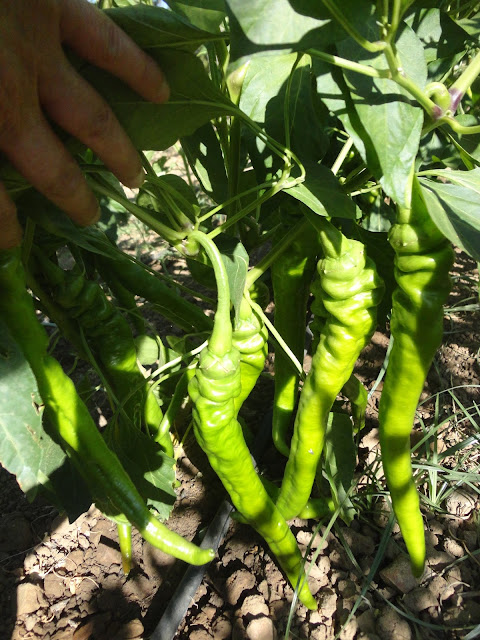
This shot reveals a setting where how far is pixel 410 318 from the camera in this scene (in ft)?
2.57

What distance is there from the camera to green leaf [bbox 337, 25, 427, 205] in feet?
2.01

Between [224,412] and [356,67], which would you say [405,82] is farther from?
[224,412]

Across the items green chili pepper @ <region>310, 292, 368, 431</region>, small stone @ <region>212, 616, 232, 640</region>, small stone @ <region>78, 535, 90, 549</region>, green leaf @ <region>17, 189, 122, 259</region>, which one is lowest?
small stone @ <region>212, 616, 232, 640</region>

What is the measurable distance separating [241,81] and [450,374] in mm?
1176

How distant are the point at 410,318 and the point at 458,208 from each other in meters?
0.18

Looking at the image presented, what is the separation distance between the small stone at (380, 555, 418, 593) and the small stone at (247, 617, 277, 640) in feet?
0.93

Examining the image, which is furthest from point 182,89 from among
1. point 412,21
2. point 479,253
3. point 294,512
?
point 294,512

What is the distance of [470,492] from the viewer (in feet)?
4.37

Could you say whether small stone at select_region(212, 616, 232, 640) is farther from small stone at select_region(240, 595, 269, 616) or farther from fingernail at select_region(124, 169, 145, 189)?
fingernail at select_region(124, 169, 145, 189)

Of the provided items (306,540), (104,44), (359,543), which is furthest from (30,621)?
(104,44)

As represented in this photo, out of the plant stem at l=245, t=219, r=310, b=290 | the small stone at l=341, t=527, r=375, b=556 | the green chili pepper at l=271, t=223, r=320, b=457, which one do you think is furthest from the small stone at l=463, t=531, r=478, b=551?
the plant stem at l=245, t=219, r=310, b=290

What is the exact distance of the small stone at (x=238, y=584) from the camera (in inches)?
48.9

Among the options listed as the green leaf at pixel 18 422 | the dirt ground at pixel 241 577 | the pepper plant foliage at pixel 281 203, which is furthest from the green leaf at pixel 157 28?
the dirt ground at pixel 241 577

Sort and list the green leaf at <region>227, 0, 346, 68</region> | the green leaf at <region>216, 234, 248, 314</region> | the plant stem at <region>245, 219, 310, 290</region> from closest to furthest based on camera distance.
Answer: the green leaf at <region>227, 0, 346, 68</region>
the green leaf at <region>216, 234, 248, 314</region>
the plant stem at <region>245, 219, 310, 290</region>
